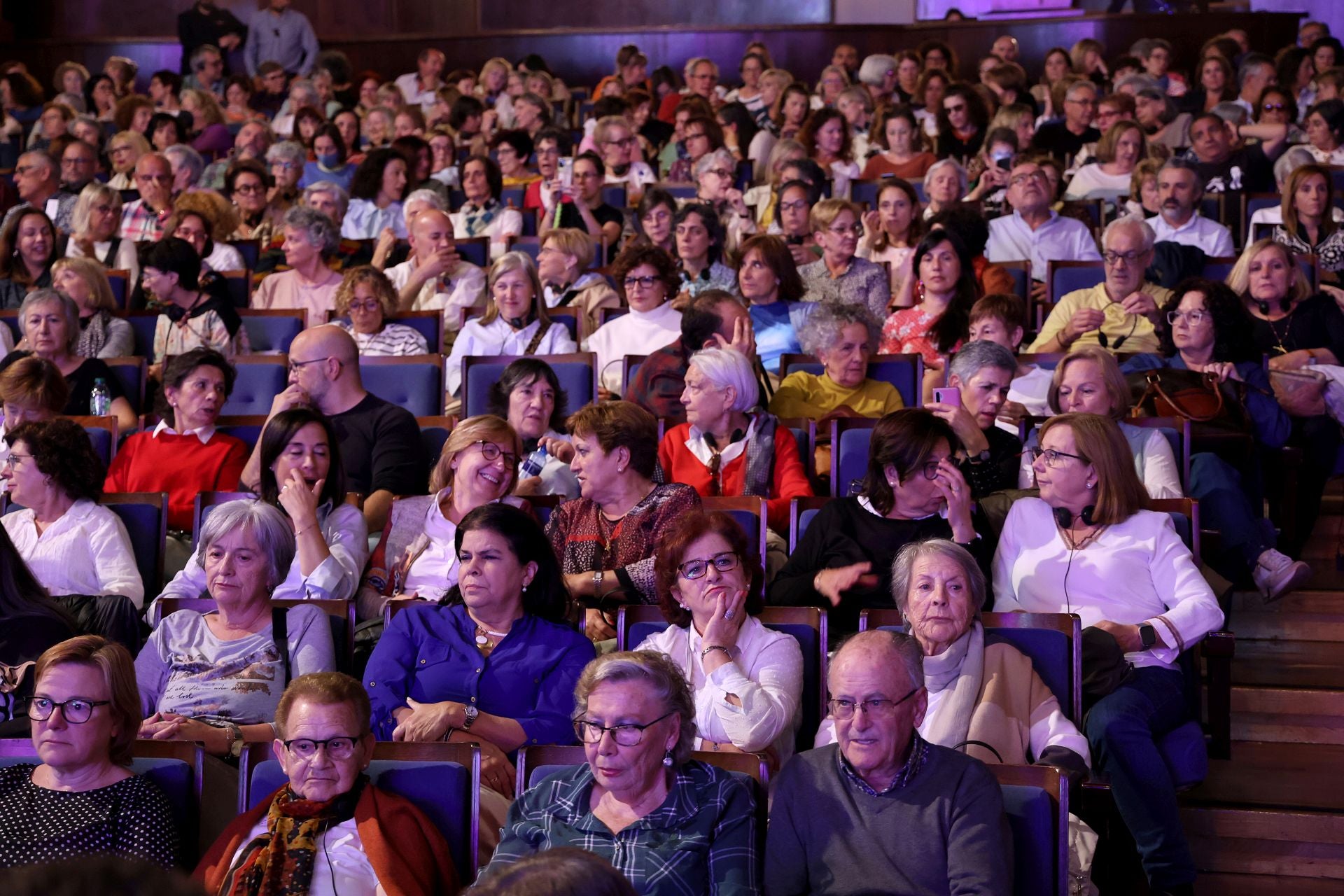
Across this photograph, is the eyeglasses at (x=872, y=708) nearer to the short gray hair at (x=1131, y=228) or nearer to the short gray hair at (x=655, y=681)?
the short gray hair at (x=655, y=681)

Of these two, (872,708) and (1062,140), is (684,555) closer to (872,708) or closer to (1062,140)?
(872,708)

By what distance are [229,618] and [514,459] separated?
72 cm

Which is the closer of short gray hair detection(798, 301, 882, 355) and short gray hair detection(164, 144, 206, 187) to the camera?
short gray hair detection(798, 301, 882, 355)

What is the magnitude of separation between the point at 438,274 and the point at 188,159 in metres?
2.28

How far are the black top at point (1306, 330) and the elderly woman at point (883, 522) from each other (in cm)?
170

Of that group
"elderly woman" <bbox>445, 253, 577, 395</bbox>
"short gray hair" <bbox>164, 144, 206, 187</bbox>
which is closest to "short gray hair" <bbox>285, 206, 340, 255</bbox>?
"elderly woman" <bbox>445, 253, 577, 395</bbox>

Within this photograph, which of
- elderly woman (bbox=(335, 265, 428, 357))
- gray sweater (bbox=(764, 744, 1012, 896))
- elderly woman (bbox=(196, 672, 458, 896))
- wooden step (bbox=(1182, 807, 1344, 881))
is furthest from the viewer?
elderly woman (bbox=(335, 265, 428, 357))

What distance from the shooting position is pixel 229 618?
294cm

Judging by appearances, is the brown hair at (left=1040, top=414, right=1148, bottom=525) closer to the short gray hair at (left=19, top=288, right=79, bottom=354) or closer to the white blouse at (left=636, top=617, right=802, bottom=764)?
the white blouse at (left=636, top=617, right=802, bottom=764)

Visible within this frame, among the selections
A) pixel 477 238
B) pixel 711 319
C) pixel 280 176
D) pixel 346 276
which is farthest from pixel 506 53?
pixel 711 319

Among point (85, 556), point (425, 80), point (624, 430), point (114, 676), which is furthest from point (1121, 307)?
point (425, 80)

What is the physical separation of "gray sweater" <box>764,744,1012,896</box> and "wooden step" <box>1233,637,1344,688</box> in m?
1.53

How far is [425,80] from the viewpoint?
10.2 meters

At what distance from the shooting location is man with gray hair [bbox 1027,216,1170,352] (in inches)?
175
